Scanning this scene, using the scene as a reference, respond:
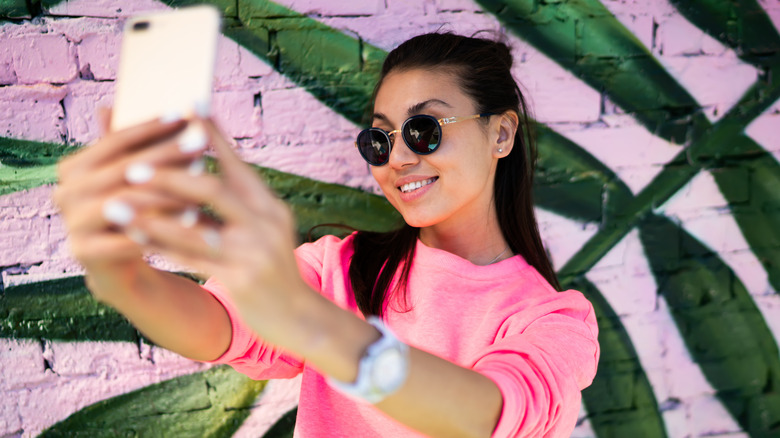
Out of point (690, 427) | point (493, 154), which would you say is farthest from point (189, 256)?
point (690, 427)

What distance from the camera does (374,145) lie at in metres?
1.28

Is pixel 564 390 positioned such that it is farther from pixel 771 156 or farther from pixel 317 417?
pixel 771 156

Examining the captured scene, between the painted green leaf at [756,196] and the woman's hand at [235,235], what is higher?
the woman's hand at [235,235]

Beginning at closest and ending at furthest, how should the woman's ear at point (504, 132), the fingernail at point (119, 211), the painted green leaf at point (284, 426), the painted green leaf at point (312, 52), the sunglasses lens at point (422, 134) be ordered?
the fingernail at point (119, 211) < the sunglasses lens at point (422, 134) < the woman's ear at point (504, 132) < the painted green leaf at point (312, 52) < the painted green leaf at point (284, 426)

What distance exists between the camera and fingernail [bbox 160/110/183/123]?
578mm

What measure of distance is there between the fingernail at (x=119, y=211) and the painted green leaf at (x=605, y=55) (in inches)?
52.9

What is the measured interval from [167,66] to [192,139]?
12 centimetres

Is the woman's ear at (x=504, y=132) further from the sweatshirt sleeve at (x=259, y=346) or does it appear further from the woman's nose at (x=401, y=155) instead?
the sweatshirt sleeve at (x=259, y=346)

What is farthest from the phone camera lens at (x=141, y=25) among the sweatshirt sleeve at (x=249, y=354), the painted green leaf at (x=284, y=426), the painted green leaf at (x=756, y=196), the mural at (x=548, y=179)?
the painted green leaf at (x=756, y=196)

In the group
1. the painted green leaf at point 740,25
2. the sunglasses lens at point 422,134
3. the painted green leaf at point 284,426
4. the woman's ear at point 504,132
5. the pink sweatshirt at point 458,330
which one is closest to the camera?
the pink sweatshirt at point 458,330

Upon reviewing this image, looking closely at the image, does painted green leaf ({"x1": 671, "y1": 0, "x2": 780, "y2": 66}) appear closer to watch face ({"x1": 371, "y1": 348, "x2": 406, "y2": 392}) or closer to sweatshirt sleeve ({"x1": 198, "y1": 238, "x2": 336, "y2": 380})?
sweatshirt sleeve ({"x1": 198, "y1": 238, "x2": 336, "y2": 380})

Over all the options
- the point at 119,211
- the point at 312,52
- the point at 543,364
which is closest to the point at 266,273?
the point at 119,211

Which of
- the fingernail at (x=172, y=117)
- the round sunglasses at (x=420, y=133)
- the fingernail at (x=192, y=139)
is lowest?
the round sunglasses at (x=420, y=133)

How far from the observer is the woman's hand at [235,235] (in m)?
0.55
